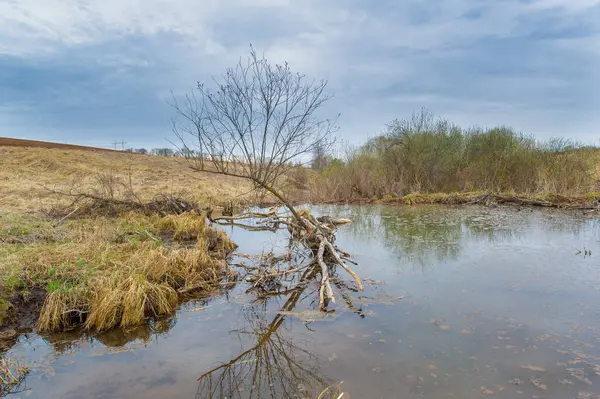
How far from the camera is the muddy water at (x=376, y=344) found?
395 cm

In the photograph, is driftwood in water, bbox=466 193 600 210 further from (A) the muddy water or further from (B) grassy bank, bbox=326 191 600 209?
(A) the muddy water

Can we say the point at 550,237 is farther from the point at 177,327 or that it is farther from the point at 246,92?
the point at 177,327

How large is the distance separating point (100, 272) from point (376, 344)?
4.23 meters

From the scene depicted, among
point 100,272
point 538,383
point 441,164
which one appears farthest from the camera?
point 441,164

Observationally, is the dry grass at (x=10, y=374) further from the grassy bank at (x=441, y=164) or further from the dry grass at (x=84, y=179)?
the grassy bank at (x=441, y=164)

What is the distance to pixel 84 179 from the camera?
74.4ft

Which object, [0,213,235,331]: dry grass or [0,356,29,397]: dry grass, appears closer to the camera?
[0,356,29,397]: dry grass

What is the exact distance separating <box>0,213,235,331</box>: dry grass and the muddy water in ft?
1.02

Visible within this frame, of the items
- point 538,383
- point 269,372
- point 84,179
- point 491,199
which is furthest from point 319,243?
point 84,179

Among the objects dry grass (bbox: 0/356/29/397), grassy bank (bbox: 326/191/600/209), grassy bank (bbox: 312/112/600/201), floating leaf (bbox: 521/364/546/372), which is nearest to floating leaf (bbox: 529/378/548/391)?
floating leaf (bbox: 521/364/546/372)

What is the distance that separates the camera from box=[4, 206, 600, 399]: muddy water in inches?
155

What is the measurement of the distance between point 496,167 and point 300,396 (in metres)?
19.4

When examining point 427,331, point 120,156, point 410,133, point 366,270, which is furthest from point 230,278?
point 120,156

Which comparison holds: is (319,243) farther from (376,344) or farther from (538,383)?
(538,383)
